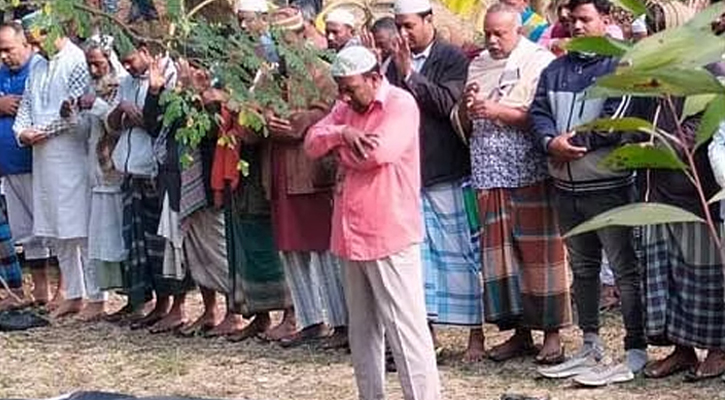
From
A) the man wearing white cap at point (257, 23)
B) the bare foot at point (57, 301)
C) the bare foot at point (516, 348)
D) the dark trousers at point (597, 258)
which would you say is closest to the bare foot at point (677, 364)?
the dark trousers at point (597, 258)

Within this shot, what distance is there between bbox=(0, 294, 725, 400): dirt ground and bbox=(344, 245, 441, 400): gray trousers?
1.49 feet

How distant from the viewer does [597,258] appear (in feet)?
18.3

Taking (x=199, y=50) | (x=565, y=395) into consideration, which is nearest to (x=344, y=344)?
(x=565, y=395)

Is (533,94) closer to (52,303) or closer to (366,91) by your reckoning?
(366,91)

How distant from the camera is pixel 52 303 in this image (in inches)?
307

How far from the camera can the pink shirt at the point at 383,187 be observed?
4.88 m

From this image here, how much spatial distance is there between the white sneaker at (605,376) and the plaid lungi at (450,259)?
2.11 ft

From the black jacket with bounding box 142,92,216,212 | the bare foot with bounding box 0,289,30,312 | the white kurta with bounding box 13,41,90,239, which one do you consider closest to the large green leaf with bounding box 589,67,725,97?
the black jacket with bounding box 142,92,216,212

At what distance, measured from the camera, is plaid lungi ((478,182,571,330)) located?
568 cm

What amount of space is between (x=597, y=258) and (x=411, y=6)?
1322 mm

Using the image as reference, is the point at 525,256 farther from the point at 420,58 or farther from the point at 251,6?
the point at 251,6

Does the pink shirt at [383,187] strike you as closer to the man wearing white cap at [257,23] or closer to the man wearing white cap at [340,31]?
the man wearing white cap at [257,23]

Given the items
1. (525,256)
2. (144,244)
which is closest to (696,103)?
(525,256)

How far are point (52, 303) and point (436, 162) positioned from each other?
116 inches
